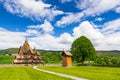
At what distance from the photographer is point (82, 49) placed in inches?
3752

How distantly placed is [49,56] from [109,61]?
157ft

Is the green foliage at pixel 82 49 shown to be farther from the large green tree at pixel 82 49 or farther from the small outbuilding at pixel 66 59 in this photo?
the small outbuilding at pixel 66 59

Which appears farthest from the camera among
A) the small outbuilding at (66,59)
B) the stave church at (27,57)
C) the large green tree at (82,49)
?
the stave church at (27,57)

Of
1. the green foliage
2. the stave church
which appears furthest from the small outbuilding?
the stave church

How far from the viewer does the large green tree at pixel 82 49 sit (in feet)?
313

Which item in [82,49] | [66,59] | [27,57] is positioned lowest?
[66,59]

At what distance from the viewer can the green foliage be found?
95.4 metres

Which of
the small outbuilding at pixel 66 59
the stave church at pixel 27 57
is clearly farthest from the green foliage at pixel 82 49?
the stave church at pixel 27 57

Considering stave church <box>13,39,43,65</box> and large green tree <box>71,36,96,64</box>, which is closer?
large green tree <box>71,36,96,64</box>

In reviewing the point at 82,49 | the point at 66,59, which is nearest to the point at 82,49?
the point at 82,49

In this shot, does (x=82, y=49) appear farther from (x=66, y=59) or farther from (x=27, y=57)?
(x=27, y=57)

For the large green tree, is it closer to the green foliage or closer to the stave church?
the green foliage

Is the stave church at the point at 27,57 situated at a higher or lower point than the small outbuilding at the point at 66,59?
higher

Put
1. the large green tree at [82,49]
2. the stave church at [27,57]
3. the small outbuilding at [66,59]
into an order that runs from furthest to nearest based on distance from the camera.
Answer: the stave church at [27,57] → the large green tree at [82,49] → the small outbuilding at [66,59]
